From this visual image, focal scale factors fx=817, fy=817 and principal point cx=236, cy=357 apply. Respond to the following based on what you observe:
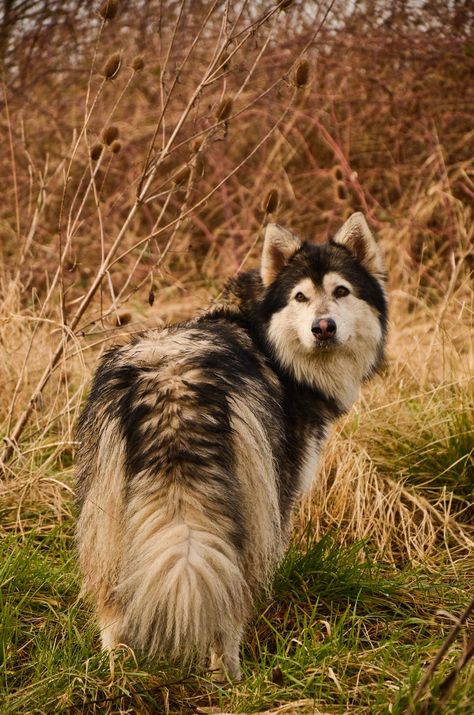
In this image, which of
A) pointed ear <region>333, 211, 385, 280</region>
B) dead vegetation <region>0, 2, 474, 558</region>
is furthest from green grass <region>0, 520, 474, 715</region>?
dead vegetation <region>0, 2, 474, 558</region>

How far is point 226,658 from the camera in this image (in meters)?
3.01

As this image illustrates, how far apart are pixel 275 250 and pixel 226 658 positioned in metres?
2.02

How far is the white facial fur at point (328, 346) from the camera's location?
13.0ft

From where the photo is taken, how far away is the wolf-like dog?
8.06 ft

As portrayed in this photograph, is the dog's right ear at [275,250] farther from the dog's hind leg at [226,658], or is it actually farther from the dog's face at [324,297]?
the dog's hind leg at [226,658]

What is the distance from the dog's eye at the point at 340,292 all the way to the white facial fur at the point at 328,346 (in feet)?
0.05

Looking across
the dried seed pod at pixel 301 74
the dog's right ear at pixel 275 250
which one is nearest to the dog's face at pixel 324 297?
the dog's right ear at pixel 275 250

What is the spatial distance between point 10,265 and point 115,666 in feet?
17.3

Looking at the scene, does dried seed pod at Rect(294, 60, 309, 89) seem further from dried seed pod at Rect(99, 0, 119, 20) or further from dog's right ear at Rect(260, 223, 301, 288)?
dried seed pod at Rect(99, 0, 119, 20)

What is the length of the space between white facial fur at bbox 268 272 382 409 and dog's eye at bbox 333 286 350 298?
2 centimetres

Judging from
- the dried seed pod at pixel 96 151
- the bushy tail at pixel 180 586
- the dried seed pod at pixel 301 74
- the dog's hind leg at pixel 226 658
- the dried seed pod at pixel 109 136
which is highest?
the dried seed pod at pixel 301 74

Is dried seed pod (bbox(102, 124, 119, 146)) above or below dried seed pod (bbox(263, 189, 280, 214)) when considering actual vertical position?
above

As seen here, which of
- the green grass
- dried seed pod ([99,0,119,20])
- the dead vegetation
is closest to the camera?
the green grass

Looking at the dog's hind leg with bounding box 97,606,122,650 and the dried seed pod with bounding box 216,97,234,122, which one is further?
the dried seed pod with bounding box 216,97,234,122
